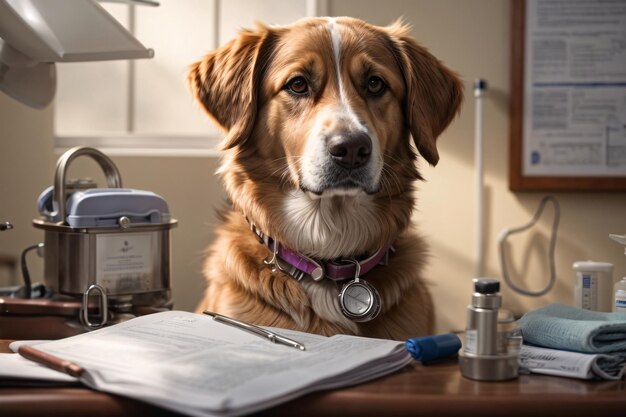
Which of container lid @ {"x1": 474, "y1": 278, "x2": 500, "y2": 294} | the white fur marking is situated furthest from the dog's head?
container lid @ {"x1": 474, "y1": 278, "x2": 500, "y2": 294}

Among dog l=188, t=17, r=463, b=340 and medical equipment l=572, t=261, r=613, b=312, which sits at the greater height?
dog l=188, t=17, r=463, b=340

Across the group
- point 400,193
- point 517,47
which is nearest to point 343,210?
point 400,193

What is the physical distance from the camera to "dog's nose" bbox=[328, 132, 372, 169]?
1316 millimetres

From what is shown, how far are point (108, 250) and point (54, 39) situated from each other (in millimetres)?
432


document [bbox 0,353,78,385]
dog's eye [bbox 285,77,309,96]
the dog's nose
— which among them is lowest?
document [bbox 0,353,78,385]

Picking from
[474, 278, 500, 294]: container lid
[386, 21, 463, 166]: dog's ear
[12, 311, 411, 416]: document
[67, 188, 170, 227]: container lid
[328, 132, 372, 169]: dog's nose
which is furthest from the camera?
[386, 21, 463, 166]: dog's ear

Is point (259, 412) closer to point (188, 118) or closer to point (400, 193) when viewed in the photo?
point (400, 193)

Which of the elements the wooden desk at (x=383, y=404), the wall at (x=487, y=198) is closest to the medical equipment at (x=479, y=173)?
the wall at (x=487, y=198)

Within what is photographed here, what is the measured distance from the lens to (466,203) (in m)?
2.65

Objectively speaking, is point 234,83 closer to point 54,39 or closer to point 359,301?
point 54,39

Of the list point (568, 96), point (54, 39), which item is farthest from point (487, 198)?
point (54, 39)

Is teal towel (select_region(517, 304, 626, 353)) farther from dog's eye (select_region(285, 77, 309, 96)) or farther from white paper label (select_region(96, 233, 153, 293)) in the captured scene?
white paper label (select_region(96, 233, 153, 293))

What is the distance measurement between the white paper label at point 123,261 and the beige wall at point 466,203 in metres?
1.06

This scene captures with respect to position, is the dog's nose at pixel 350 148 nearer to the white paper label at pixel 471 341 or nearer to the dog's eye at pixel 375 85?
the dog's eye at pixel 375 85
